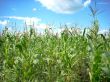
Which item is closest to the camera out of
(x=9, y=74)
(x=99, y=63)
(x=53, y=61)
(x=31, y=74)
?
(x=99, y=63)

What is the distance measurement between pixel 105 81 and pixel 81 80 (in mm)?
673

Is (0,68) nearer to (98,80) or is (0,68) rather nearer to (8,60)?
(8,60)

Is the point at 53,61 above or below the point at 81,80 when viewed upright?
above

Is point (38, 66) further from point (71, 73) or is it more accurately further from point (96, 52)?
point (96, 52)

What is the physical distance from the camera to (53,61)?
509 centimetres

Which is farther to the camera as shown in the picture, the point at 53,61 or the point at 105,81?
the point at 53,61

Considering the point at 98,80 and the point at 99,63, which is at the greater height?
the point at 99,63

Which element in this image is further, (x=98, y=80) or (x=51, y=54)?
(x=51, y=54)

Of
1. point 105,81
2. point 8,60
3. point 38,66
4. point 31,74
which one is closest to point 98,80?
point 105,81

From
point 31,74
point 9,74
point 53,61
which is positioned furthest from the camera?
point 53,61

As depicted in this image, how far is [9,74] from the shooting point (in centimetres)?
457

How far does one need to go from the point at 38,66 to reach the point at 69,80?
32.4 inches

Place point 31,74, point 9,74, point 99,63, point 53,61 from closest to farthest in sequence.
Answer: point 99,63, point 31,74, point 9,74, point 53,61

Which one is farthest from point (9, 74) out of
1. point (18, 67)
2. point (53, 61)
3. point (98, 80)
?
point (98, 80)
